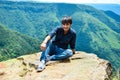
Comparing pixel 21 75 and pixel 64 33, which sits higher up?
pixel 64 33

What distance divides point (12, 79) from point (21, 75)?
626mm

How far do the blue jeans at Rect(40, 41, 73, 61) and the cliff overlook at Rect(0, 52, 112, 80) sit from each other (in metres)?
0.28

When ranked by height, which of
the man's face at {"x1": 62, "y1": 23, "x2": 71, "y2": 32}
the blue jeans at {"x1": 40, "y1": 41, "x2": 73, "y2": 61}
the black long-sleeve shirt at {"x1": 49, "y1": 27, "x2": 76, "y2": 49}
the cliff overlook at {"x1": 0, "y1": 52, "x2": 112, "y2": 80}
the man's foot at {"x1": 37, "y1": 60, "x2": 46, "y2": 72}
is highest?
the man's face at {"x1": 62, "y1": 23, "x2": 71, "y2": 32}

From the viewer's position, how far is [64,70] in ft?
53.0

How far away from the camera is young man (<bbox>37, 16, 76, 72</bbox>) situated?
17.1 metres

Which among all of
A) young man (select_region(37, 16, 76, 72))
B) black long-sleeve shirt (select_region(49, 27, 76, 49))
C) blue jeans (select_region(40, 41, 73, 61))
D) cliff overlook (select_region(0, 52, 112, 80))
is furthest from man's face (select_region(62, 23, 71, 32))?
cliff overlook (select_region(0, 52, 112, 80))

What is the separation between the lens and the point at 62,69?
643 inches

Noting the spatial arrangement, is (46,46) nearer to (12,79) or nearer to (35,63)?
(35,63)

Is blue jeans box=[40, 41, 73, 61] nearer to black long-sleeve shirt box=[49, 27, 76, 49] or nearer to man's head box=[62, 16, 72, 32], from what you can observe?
black long-sleeve shirt box=[49, 27, 76, 49]

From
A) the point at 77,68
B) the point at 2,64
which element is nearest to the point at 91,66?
the point at 77,68

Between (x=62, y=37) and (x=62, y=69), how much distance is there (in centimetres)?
208

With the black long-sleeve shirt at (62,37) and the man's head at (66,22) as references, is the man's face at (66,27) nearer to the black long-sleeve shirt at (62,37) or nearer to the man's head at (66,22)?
the man's head at (66,22)

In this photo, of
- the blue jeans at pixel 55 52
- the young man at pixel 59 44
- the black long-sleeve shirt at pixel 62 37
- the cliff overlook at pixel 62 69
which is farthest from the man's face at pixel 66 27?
the cliff overlook at pixel 62 69

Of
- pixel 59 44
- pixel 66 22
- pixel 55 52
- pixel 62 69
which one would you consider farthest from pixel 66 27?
pixel 62 69
